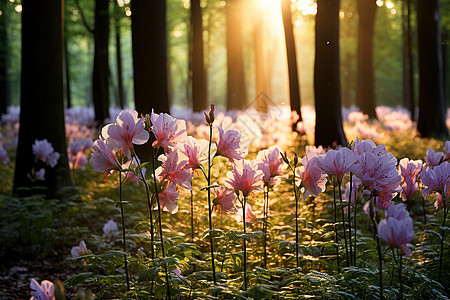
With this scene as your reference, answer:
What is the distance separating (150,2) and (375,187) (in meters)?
5.65

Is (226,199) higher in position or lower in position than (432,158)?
lower

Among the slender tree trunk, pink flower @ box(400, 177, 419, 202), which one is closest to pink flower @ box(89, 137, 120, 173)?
pink flower @ box(400, 177, 419, 202)

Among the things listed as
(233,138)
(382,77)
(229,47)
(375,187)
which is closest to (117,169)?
(233,138)

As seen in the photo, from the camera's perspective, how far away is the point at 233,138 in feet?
8.73

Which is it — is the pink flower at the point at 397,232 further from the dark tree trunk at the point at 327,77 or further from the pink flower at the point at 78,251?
the dark tree trunk at the point at 327,77

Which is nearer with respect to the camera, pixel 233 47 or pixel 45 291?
pixel 45 291

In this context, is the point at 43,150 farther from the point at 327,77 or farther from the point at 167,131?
the point at 327,77

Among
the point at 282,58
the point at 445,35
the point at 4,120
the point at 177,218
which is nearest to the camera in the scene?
the point at 177,218

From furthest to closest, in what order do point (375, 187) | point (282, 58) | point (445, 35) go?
point (282, 58), point (445, 35), point (375, 187)

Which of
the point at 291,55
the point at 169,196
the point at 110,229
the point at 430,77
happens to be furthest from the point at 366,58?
the point at 169,196

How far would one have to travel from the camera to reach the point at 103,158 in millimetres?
2465

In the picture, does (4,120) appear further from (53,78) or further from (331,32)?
(331,32)

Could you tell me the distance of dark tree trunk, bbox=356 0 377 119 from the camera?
19766 mm

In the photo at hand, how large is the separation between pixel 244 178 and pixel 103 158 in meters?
0.75
